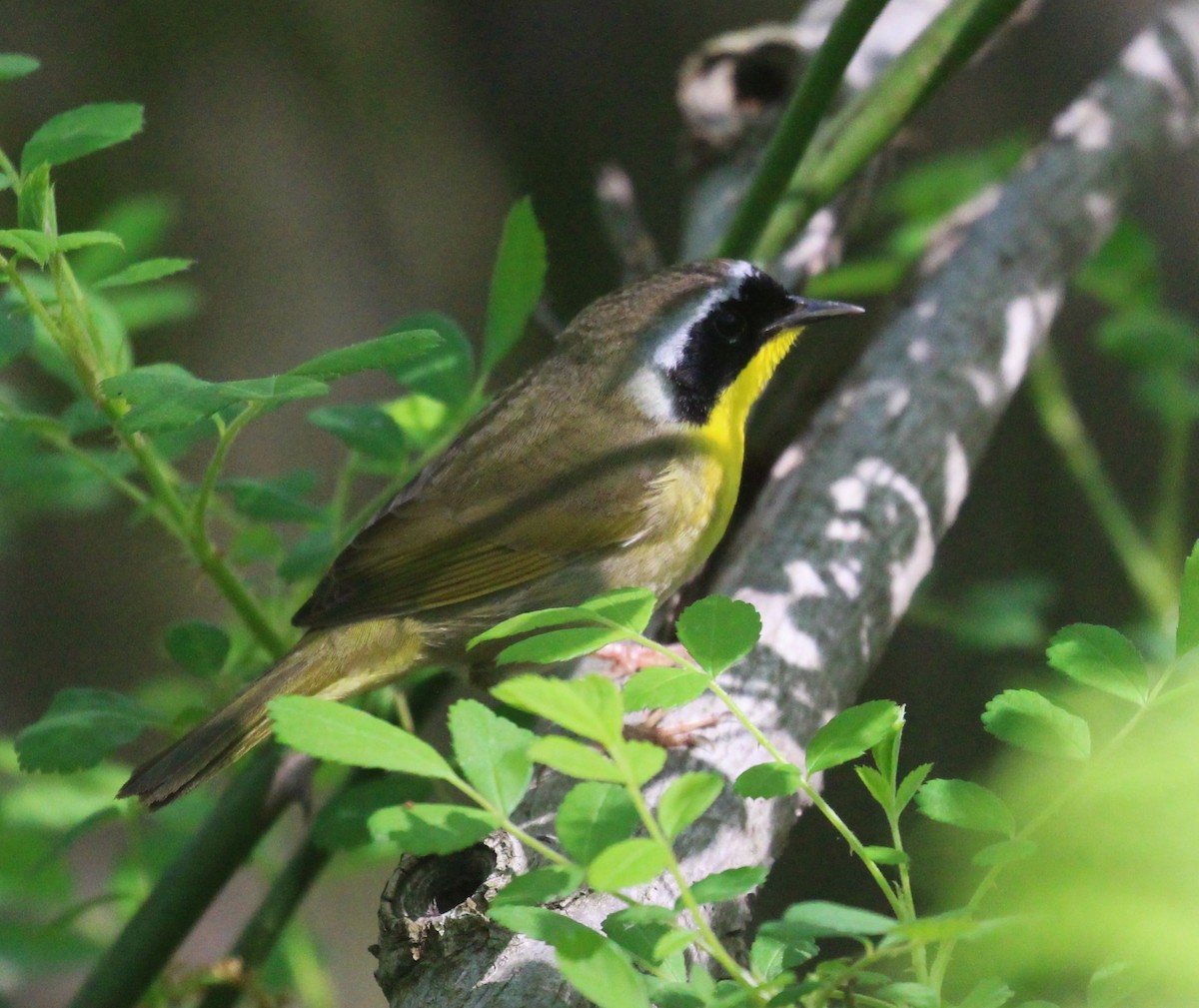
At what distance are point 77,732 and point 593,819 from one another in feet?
3.68

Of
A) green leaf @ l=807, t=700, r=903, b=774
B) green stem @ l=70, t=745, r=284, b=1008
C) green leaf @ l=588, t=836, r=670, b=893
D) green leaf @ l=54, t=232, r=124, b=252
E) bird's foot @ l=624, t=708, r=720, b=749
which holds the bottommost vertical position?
bird's foot @ l=624, t=708, r=720, b=749

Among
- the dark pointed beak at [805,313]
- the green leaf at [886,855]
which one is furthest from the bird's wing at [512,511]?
the green leaf at [886,855]

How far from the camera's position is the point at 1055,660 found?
1.00 m

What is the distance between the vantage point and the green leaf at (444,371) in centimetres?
207

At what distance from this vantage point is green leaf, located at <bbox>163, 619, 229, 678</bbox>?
6.43ft

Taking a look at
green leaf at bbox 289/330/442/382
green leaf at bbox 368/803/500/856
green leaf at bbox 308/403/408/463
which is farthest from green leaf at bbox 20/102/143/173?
green leaf at bbox 368/803/500/856

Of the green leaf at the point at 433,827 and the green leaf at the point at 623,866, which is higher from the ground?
the green leaf at the point at 433,827

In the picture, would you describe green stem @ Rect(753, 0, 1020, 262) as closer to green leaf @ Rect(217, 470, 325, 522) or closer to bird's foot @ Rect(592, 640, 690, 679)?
bird's foot @ Rect(592, 640, 690, 679)

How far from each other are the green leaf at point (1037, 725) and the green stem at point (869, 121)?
1.56m

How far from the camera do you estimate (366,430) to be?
78.8 inches

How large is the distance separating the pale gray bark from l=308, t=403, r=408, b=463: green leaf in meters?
0.62

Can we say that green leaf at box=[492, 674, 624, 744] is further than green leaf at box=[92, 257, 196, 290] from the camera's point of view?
No

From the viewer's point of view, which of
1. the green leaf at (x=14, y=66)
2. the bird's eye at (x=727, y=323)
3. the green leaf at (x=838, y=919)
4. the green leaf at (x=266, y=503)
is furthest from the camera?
the bird's eye at (x=727, y=323)

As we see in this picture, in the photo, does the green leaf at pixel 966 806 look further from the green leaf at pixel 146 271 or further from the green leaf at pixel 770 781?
the green leaf at pixel 146 271
